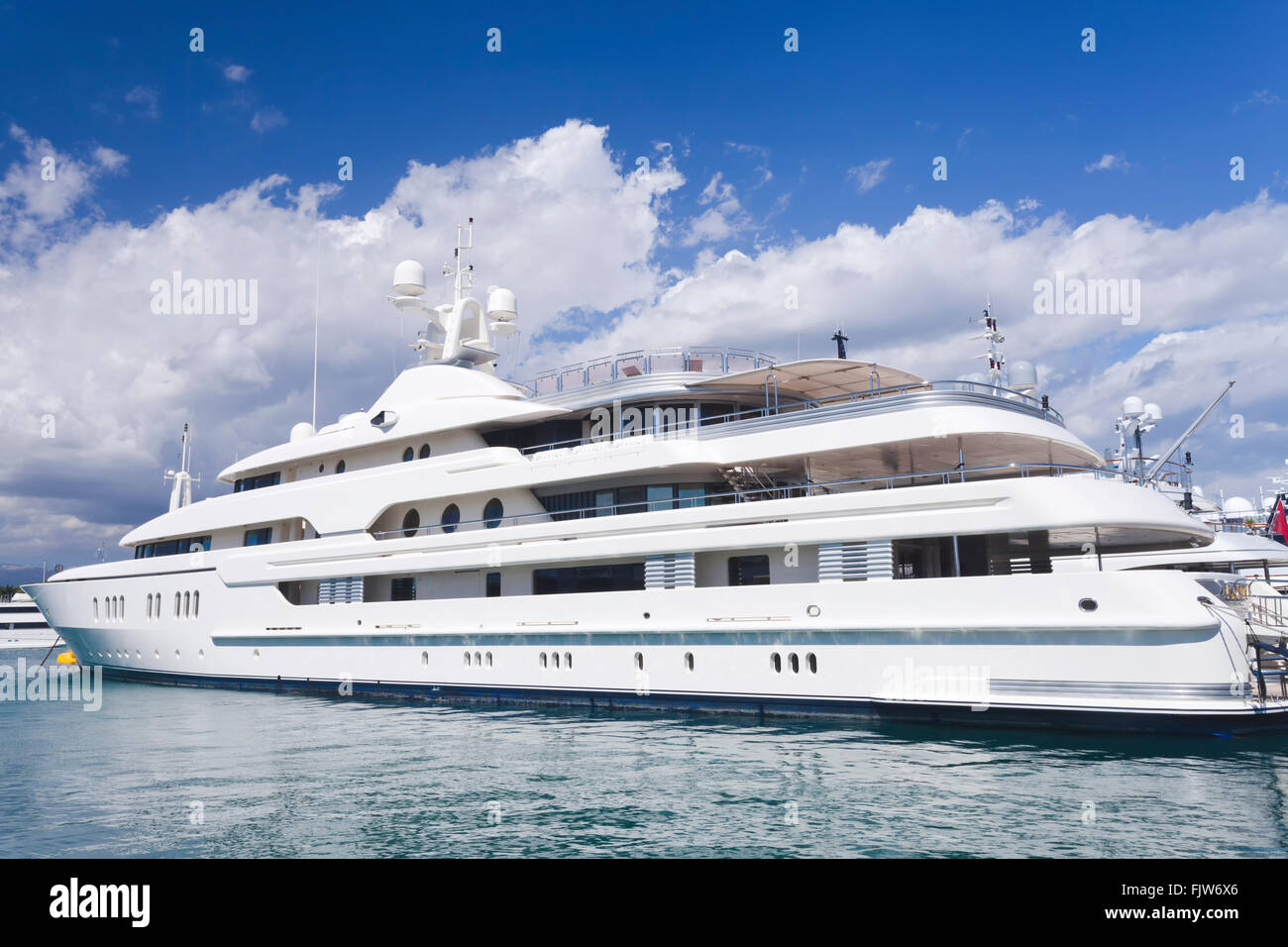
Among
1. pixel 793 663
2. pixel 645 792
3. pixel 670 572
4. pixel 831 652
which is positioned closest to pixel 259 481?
Result: pixel 670 572

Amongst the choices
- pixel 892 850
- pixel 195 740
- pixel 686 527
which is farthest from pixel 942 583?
pixel 195 740

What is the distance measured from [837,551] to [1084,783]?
5.69 meters

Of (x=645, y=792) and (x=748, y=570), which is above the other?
(x=748, y=570)

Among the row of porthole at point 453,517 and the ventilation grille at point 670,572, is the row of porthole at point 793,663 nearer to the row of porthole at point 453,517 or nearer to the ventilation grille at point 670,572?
the ventilation grille at point 670,572

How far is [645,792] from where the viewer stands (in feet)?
32.3

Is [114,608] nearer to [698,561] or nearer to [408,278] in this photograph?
[408,278]

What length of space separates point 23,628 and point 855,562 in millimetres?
84389

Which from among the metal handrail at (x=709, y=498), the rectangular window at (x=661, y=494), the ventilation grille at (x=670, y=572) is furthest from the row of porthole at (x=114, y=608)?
the ventilation grille at (x=670, y=572)

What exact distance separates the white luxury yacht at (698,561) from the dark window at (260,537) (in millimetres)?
112

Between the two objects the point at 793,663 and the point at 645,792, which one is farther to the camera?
the point at 793,663

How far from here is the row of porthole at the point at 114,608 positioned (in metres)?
27.0

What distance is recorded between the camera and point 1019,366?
2091 cm

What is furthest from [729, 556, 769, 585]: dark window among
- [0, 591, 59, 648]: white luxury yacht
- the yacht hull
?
[0, 591, 59, 648]: white luxury yacht

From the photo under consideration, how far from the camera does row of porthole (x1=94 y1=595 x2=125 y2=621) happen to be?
27.0 metres
